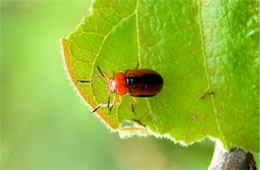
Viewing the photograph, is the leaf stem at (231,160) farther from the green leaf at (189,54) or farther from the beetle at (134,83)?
the beetle at (134,83)

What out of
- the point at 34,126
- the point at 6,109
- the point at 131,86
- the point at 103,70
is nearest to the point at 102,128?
the point at 34,126

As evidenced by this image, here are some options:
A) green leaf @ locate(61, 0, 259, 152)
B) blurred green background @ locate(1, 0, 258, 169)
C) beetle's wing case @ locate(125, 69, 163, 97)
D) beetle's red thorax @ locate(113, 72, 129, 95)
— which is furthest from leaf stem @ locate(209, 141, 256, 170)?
blurred green background @ locate(1, 0, 258, 169)

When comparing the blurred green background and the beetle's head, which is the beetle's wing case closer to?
the beetle's head

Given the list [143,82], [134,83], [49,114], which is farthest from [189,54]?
[49,114]

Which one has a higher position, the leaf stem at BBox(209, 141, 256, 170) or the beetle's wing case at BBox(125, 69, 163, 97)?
the beetle's wing case at BBox(125, 69, 163, 97)

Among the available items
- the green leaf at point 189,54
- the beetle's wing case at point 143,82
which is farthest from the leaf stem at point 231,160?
the beetle's wing case at point 143,82

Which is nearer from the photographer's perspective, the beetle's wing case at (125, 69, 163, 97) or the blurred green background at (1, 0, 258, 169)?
the beetle's wing case at (125, 69, 163, 97)
